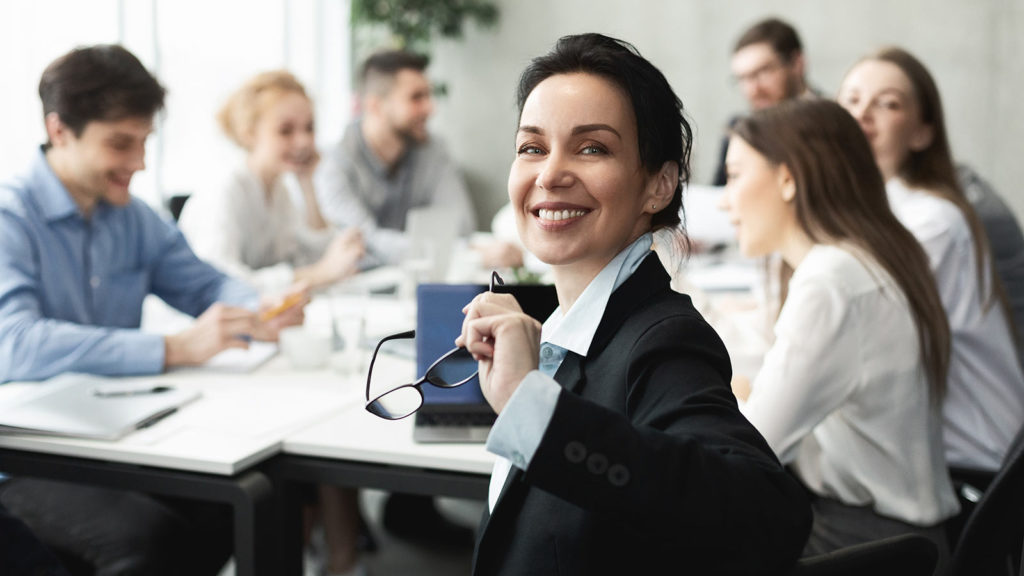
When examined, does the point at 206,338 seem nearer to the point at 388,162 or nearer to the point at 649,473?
the point at 649,473

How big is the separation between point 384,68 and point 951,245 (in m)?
2.72

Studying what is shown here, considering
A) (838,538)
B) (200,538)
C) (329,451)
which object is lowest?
(200,538)

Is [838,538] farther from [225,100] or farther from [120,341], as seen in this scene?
[225,100]

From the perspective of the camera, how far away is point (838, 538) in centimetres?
161

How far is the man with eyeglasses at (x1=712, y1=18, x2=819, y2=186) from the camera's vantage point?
4.14 metres

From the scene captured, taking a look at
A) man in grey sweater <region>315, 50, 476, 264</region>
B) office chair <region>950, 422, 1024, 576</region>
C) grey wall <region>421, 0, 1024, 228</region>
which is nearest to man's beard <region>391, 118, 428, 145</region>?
man in grey sweater <region>315, 50, 476, 264</region>

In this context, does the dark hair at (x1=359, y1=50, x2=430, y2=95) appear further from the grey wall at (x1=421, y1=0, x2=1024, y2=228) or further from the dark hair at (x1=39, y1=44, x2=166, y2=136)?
the dark hair at (x1=39, y1=44, x2=166, y2=136)

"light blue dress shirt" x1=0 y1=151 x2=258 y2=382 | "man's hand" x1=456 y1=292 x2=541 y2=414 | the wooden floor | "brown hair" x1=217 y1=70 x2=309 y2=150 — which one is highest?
"brown hair" x1=217 y1=70 x2=309 y2=150

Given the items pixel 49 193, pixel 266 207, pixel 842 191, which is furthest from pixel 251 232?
pixel 842 191

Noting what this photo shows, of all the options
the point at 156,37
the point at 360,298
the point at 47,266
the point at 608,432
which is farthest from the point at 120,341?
the point at 156,37

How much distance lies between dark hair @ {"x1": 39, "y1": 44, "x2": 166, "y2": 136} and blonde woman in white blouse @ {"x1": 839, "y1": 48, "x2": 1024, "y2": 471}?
5.87ft

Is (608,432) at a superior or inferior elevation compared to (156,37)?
inferior

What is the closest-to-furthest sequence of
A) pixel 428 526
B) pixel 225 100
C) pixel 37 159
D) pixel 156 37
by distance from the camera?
pixel 37 159 → pixel 428 526 → pixel 225 100 → pixel 156 37

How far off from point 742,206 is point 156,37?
3373 millimetres
